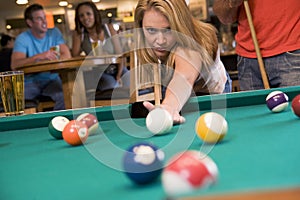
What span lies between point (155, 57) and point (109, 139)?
88 centimetres

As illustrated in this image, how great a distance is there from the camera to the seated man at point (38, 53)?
161 inches

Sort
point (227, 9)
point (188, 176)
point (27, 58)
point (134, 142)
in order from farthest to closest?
point (27, 58)
point (227, 9)
point (134, 142)
point (188, 176)

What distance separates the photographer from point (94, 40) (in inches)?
175

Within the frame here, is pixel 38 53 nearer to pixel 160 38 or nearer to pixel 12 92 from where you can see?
pixel 12 92

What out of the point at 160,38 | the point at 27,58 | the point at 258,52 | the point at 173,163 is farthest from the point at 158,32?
the point at 27,58

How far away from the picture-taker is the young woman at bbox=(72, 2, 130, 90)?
435 centimetres

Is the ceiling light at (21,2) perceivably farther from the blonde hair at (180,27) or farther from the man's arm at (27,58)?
the blonde hair at (180,27)

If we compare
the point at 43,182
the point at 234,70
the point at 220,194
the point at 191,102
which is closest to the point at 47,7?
the point at 234,70

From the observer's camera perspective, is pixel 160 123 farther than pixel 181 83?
No

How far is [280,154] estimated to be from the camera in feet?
3.14

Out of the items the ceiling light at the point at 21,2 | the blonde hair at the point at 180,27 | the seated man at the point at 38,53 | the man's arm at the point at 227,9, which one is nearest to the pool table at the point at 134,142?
the blonde hair at the point at 180,27

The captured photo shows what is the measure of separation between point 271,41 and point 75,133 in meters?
1.43

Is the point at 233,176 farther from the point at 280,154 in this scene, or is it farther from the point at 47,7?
the point at 47,7

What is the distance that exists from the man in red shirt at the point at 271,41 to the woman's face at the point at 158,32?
23.4 inches
